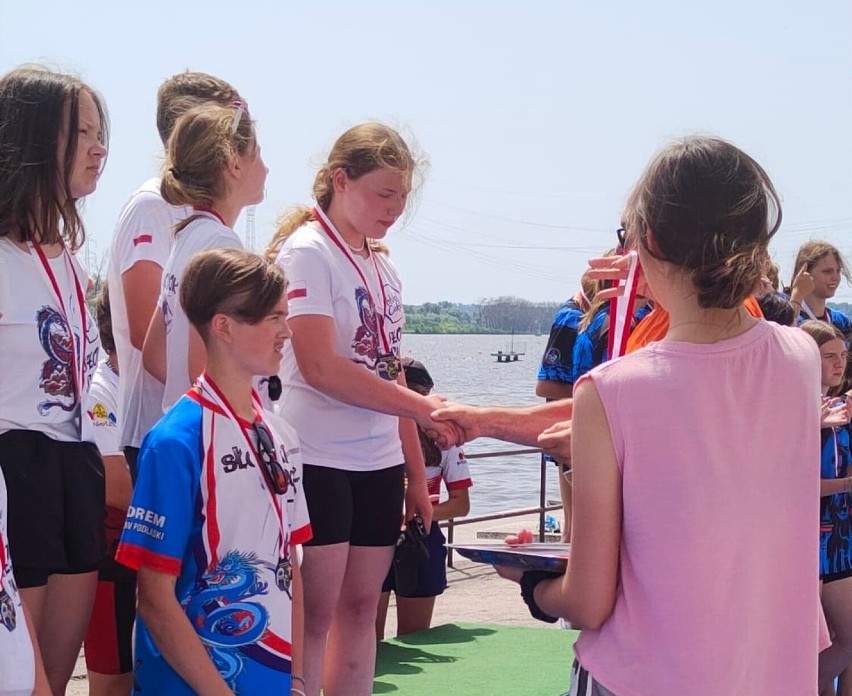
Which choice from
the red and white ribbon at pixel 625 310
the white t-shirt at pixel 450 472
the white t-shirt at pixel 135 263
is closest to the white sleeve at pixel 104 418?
the white t-shirt at pixel 135 263

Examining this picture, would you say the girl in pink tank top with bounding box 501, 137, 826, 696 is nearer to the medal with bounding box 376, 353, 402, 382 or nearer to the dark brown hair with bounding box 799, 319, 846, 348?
the medal with bounding box 376, 353, 402, 382

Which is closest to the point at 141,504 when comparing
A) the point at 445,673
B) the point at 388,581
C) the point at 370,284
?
the point at 370,284

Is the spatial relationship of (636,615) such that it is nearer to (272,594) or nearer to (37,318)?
(272,594)

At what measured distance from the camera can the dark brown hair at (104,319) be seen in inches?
159

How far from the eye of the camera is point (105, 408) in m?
3.99

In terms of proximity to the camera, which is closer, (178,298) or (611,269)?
(611,269)

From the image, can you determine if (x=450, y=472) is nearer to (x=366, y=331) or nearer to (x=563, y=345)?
(x=563, y=345)

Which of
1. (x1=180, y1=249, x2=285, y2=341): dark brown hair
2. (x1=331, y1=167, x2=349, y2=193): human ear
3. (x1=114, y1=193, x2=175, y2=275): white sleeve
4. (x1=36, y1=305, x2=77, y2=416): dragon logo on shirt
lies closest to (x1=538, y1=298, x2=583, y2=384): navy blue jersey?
(x1=331, y1=167, x2=349, y2=193): human ear

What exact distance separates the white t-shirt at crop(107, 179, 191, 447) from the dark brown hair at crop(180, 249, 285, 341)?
0.42 metres

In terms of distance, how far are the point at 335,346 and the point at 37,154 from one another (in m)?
1.07

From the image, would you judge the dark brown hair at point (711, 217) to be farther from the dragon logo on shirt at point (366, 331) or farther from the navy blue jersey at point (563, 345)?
the navy blue jersey at point (563, 345)

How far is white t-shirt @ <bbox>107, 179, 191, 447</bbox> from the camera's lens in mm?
3467

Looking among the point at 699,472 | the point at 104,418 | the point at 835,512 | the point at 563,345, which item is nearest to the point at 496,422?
the point at 699,472

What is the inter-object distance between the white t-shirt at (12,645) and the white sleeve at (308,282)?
4.90 feet
